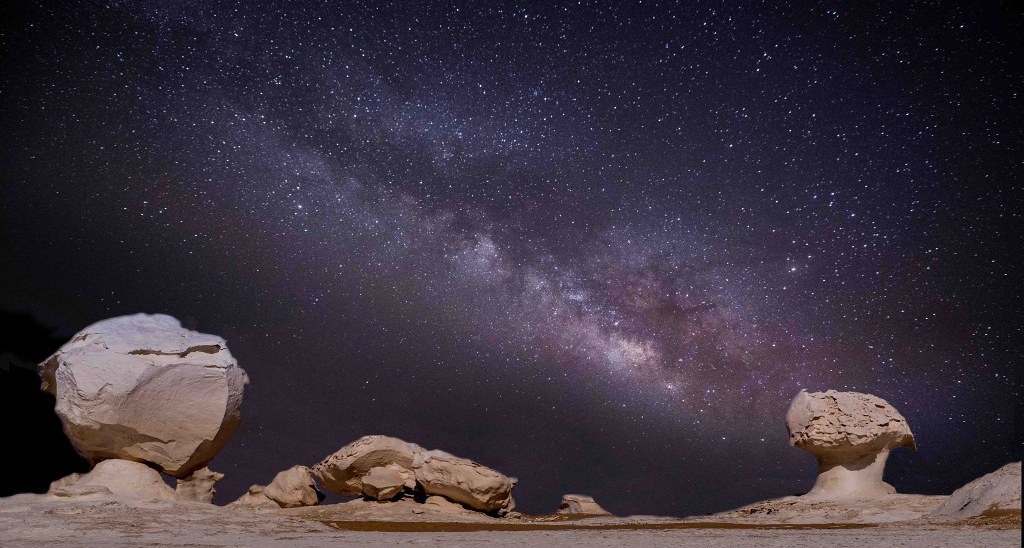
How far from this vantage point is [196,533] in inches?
358

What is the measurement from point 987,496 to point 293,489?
1180 cm

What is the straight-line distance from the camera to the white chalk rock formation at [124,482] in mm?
12070

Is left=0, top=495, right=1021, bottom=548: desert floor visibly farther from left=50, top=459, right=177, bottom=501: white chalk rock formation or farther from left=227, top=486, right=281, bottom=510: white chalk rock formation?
left=227, top=486, right=281, bottom=510: white chalk rock formation

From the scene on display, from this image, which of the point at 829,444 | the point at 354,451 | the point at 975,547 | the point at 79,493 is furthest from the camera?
the point at 829,444

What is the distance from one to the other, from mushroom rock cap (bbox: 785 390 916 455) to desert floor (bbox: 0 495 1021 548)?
5226 mm

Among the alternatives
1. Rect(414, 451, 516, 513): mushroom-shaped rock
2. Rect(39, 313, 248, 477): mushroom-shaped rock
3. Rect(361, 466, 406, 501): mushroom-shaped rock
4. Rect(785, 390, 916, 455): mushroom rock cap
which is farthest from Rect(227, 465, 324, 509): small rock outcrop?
Rect(785, 390, 916, 455): mushroom rock cap

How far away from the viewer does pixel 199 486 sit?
1368 centimetres

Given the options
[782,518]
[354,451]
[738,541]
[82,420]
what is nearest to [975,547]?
[738,541]

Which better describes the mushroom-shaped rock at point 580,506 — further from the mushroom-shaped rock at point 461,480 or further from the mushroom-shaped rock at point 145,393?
the mushroom-shaped rock at point 145,393

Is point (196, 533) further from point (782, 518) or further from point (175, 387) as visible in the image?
point (782, 518)

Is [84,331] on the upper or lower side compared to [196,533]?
upper

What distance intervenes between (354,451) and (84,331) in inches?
Answer: 208

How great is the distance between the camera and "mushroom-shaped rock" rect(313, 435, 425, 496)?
46.8 ft

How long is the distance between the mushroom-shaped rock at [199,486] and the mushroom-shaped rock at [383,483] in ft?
9.13
